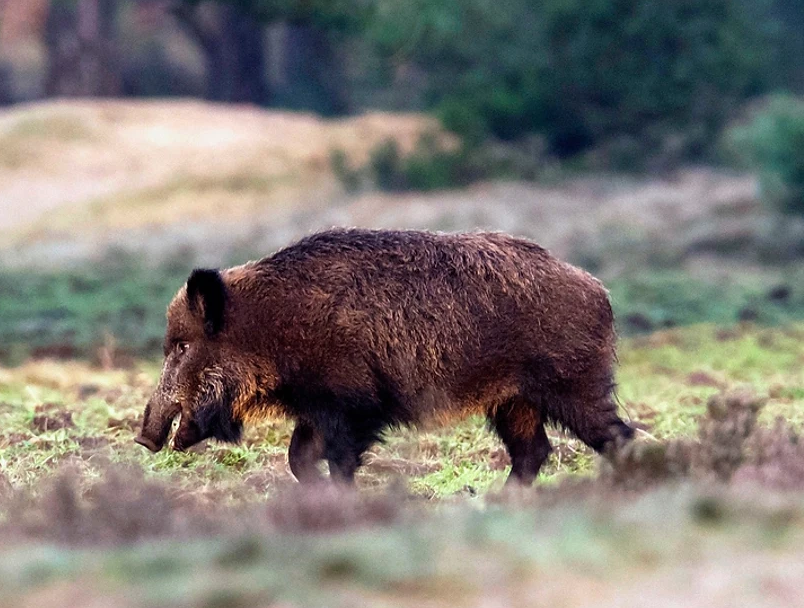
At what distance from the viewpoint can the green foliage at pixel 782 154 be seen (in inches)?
953

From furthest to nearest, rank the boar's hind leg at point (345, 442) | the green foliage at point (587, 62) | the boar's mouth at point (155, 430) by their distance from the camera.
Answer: the green foliage at point (587, 62) < the boar's mouth at point (155, 430) < the boar's hind leg at point (345, 442)

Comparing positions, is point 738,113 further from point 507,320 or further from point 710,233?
point 507,320

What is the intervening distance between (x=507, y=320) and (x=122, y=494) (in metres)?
2.94

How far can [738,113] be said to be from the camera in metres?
33.2

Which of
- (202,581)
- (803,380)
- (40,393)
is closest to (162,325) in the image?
(40,393)

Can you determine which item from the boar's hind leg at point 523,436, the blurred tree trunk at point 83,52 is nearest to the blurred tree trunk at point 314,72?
the blurred tree trunk at point 83,52

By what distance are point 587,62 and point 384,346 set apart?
24311 mm

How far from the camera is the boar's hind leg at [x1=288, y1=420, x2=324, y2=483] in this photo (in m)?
7.67

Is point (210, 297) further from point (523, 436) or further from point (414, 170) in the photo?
point (414, 170)

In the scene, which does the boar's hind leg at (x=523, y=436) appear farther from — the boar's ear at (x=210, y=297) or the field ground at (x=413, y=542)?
the boar's ear at (x=210, y=297)

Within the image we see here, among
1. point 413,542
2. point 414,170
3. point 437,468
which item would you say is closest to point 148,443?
point 437,468

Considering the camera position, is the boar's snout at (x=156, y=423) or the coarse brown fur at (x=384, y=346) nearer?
the coarse brown fur at (x=384, y=346)

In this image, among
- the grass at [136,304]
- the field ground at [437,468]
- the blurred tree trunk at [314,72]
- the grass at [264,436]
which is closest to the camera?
the field ground at [437,468]

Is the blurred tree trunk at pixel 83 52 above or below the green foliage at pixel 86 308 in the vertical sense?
above
